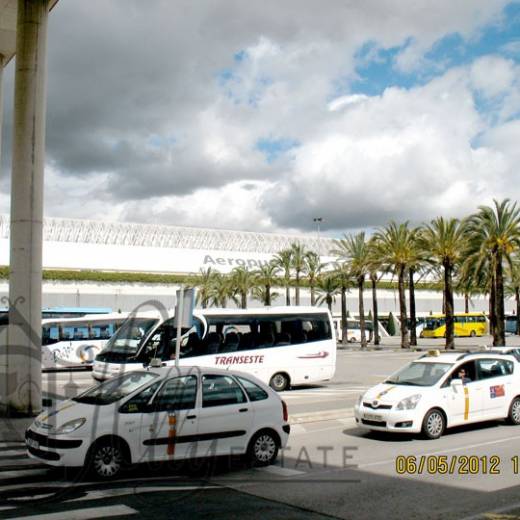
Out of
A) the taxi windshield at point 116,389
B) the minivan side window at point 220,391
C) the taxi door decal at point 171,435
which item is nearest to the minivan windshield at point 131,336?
the taxi windshield at point 116,389

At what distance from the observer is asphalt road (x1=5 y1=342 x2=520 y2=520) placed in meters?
7.89

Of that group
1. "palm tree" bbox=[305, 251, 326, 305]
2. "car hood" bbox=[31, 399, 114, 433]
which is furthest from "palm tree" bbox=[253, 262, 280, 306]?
"car hood" bbox=[31, 399, 114, 433]

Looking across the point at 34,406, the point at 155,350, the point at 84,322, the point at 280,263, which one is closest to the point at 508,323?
the point at 280,263

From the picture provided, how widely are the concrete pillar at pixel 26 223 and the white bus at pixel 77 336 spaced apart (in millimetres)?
17282

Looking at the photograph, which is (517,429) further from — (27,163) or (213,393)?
(27,163)

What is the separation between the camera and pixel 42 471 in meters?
10.2

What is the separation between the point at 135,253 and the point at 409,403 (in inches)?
3138

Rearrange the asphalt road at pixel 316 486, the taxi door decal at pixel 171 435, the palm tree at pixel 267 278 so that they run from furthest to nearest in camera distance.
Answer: the palm tree at pixel 267 278 → the taxi door decal at pixel 171 435 → the asphalt road at pixel 316 486

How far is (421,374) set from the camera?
1412cm

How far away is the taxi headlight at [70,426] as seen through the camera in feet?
30.5

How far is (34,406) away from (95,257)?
240 ft
